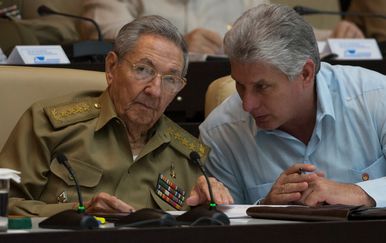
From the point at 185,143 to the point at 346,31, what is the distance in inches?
97.6

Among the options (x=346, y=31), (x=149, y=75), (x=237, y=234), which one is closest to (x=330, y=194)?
(x=149, y=75)

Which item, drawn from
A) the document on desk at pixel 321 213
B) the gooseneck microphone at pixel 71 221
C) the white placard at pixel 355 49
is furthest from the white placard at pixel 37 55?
the gooseneck microphone at pixel 71 221

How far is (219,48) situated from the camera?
5270mm

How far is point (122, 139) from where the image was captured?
3.41 meters

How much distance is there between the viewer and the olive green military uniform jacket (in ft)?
10.6

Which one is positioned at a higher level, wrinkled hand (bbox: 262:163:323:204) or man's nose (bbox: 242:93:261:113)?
man's nose (bbox: 242:93:261:113)

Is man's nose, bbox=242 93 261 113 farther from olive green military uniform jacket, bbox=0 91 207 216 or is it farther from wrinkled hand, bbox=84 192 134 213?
wrinkled hand, bbox=84 192 134 213

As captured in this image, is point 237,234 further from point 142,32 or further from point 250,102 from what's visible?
point 142,32

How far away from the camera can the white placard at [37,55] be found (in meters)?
4.29

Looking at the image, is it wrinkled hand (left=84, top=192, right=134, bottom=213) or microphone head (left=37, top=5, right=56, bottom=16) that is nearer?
wrinkled hand (left=84, top=192, right=134, bottom=213)

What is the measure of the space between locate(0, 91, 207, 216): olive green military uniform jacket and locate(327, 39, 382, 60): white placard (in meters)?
1.53

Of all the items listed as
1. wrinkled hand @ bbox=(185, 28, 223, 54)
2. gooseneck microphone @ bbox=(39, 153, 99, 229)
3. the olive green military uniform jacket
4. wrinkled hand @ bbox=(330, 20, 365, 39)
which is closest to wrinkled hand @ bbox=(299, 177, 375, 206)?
the olive green military uniform jacket

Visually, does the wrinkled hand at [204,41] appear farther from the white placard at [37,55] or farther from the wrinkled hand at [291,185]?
the wrinkled hand at [291,185]

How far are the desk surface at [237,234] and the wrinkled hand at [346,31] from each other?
355 cm
